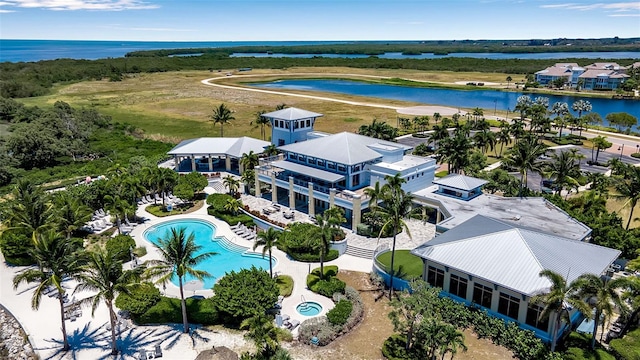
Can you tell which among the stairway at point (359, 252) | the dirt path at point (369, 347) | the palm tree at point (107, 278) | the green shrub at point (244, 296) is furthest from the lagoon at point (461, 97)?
the palm tree at point (107, 278)

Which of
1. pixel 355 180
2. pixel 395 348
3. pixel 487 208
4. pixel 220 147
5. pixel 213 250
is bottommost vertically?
pixel 213 250

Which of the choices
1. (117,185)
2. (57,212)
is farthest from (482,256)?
(117,185)

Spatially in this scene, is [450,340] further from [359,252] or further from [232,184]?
[232,184]

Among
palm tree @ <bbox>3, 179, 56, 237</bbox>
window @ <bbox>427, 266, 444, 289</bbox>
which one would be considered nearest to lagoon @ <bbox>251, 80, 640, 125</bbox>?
window @ <bbox>427, 266, 444, 289</bbox>

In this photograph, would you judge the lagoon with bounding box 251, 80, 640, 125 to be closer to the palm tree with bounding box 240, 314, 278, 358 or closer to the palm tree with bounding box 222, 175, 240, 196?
the palm tree with bounding box 222, 175, 240, 196

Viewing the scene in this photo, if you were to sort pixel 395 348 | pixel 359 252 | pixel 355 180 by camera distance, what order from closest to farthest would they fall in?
pixel 395 348
pixel 359 252
pixel 355 180

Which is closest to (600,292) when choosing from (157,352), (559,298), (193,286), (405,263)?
(559,298)
